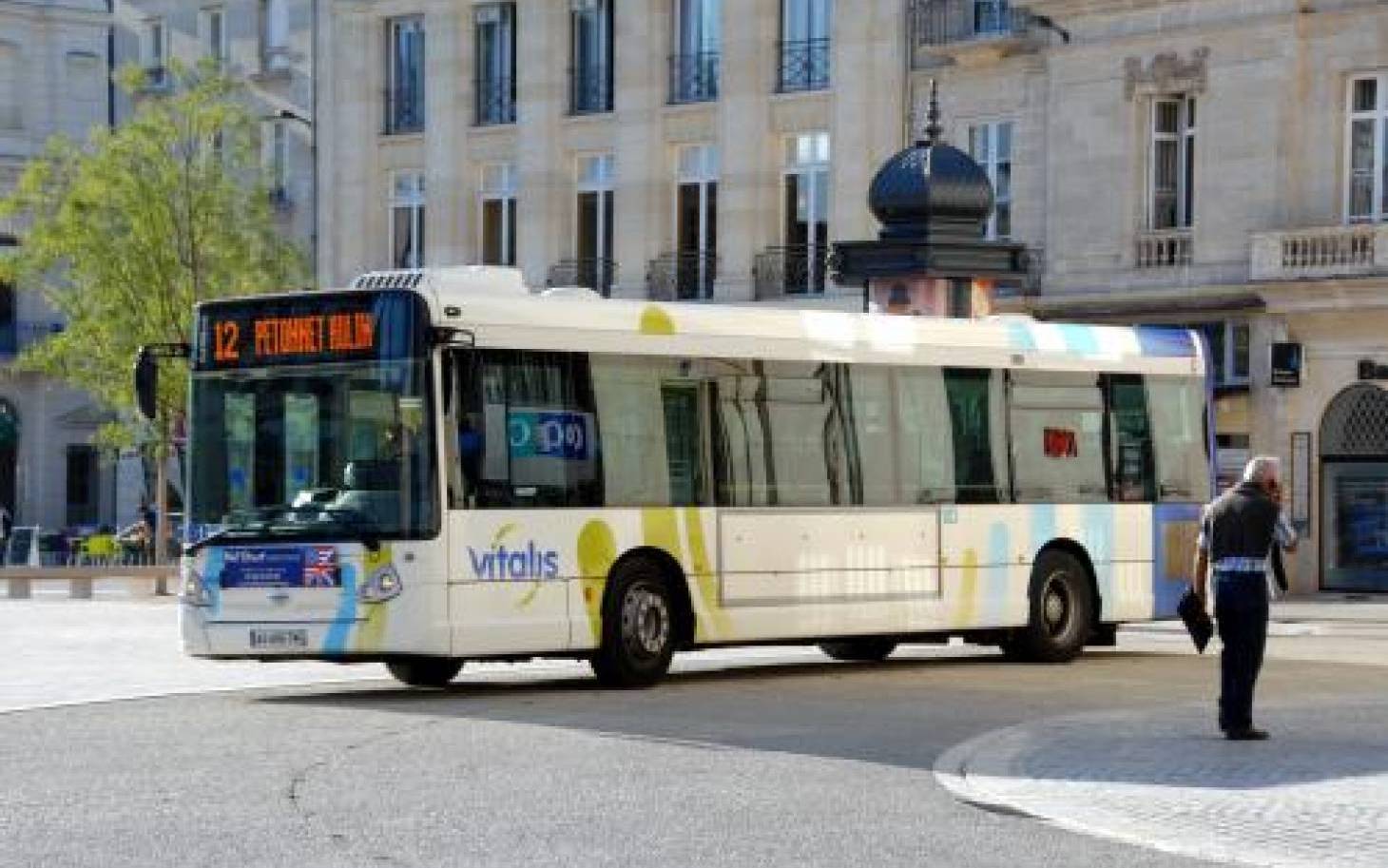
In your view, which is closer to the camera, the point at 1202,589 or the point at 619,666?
the point at 1202,589

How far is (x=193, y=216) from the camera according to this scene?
166 ft

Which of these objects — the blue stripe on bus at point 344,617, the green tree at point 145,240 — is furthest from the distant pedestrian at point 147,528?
the blue stripe on bus at point 344,617

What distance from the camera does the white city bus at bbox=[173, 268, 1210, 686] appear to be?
2041 cm

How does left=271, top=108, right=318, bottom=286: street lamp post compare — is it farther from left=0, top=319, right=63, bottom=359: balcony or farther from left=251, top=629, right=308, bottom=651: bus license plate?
left=251, top=629, right=308, bottom=651: bus license plate

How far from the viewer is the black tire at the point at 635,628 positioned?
70.6ft

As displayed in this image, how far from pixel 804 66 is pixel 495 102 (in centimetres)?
756

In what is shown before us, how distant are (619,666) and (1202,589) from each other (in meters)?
5.06

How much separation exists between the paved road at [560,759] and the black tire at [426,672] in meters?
0.22

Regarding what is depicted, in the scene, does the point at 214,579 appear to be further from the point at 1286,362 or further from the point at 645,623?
the point at 1286,362

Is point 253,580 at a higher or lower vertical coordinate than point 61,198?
lower

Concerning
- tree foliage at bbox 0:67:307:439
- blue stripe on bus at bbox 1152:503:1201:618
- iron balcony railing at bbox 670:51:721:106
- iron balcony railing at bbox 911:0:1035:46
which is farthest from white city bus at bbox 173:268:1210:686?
tree foliage at bbox 0:67:307:439

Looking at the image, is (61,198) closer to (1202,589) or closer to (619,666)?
(619,666)

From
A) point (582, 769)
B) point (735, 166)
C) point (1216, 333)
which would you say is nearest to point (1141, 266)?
point (1216, 333)

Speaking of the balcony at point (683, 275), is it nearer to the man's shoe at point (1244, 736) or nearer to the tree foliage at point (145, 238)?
the tree foliage at point (145, 238)
